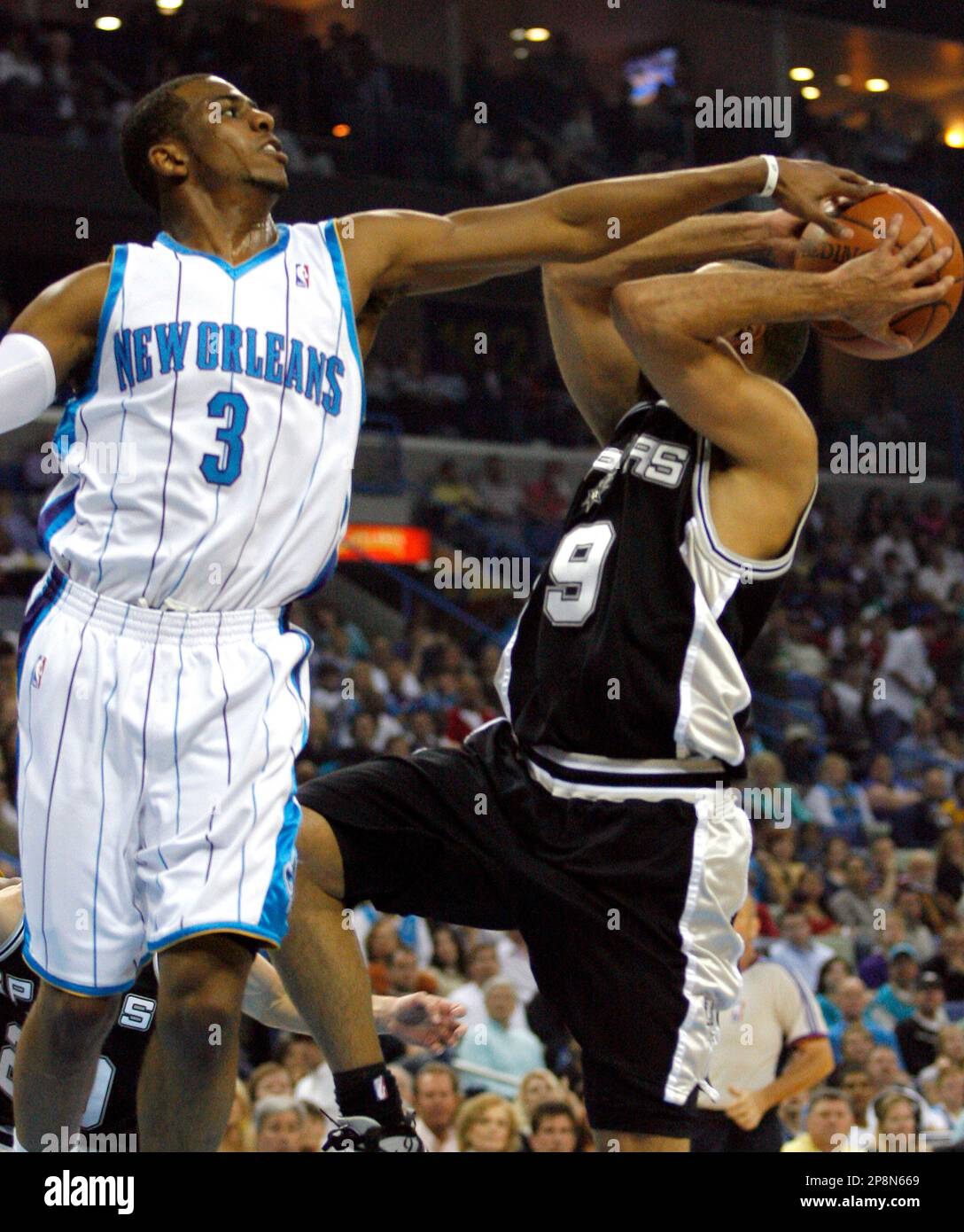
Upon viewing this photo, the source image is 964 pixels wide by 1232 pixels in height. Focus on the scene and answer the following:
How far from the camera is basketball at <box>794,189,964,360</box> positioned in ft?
12.0

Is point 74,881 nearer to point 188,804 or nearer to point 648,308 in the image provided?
point 188,804

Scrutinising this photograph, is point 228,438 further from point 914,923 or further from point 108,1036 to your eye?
point 914,923

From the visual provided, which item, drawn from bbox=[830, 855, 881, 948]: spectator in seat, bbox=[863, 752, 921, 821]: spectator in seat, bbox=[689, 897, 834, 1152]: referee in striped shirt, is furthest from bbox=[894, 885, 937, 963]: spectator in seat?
bbox=[689, 897, 834, 1152]: referee in striped shirt

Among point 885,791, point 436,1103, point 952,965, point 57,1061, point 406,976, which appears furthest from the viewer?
point 885,791

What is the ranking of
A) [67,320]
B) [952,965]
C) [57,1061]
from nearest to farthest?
[67,320] < [57,1061] < [952,965]

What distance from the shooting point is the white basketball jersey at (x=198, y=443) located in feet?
10.00

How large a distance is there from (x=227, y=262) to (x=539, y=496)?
11430 millimetres

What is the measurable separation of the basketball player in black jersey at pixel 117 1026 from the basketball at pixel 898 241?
1.81 metres

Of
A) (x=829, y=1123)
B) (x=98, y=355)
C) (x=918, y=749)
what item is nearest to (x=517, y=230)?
(x=98, y=355)

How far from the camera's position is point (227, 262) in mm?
3203

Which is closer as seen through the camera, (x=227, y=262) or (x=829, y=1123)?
(x=227, y=262)

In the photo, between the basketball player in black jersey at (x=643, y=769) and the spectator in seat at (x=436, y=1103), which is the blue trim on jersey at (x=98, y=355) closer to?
the basketball player in black jersey at (x=643, y=769)

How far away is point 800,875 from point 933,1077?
1.99 metres

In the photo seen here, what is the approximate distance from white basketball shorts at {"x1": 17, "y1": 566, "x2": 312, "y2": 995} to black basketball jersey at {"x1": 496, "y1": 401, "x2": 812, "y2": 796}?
73 centimetres
